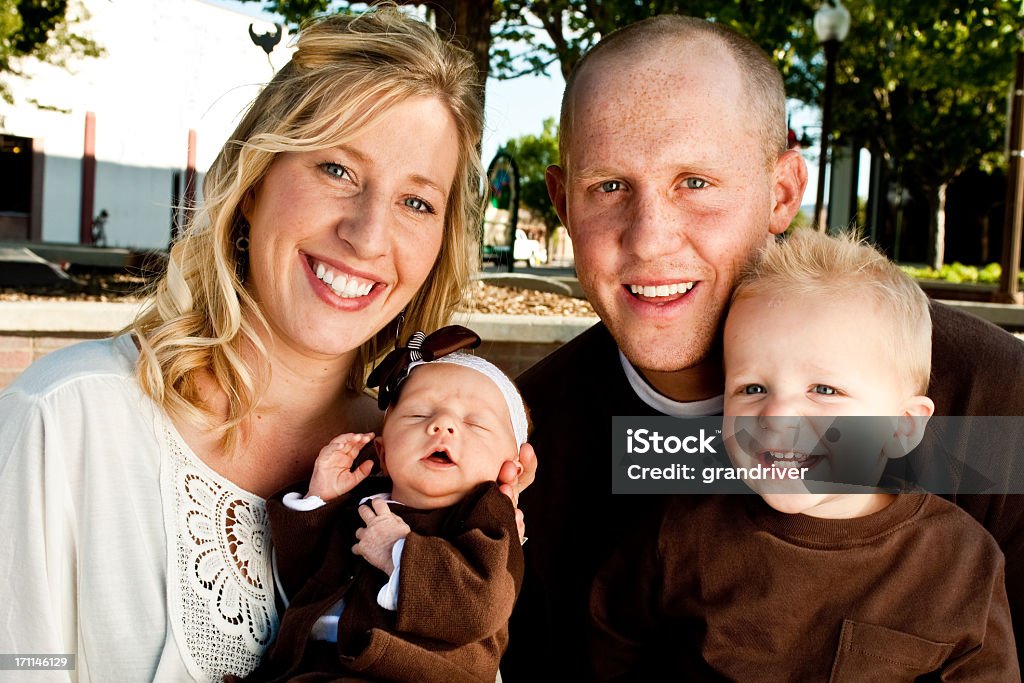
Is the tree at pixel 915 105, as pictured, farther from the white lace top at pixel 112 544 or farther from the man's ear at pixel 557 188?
the white lace top at pixel 112 544

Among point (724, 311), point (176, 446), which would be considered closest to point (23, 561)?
point (176, 446)

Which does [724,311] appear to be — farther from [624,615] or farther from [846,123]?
[846,123]

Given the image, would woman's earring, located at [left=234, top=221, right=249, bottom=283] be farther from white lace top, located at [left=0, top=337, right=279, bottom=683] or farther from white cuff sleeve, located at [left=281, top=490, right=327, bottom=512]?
white cuff sleeve, located at [left=281, top=490, right=327, bottom=512]

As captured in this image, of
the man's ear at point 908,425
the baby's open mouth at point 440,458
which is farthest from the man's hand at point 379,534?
the man's ear at point 908,425

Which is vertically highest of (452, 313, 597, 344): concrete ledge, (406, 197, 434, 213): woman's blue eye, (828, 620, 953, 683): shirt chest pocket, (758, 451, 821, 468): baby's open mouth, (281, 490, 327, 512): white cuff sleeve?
(406, 197, 434, 213): woman's blue eye

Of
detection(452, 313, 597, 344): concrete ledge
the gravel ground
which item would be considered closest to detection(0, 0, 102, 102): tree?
the gravel ground

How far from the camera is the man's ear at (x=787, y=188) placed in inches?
110

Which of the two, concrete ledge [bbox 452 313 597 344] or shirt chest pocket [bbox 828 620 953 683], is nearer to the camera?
shirt chest pocket [bbox 828 620 953 683]

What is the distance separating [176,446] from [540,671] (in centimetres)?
136

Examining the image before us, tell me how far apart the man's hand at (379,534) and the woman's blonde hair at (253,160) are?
479 millimetres

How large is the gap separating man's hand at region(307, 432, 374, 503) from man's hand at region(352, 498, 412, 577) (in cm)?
12

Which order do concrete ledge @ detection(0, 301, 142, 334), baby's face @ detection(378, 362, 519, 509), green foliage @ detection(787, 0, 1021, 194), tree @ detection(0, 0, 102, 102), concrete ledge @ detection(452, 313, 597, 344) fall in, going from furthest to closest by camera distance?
1. green foliage @ detection(787, 0, 1021, 194)
2. tree @ detection(0, 0, 102, 102)
3. concrete ledge @ detection(452, 313, 597, 344)
4. concrete ledge @ detection(0, 301, 142, 334)
5. baby's face @ detection(378, 362, 519, 509)

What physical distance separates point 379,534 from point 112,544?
0.65 meters

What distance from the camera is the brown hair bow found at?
257 cm
